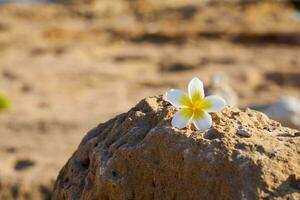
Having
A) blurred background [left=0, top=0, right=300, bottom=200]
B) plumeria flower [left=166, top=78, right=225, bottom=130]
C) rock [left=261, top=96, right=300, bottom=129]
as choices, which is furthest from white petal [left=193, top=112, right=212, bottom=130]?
rock [left=261, top=96, right=300, bottom=129]

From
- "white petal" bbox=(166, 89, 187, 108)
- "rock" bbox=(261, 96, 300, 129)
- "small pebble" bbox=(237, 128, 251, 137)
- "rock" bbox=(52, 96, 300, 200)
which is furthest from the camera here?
"rock" bbox=(261, 96, 300, 129)

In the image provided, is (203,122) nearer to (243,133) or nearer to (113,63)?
(243,133)

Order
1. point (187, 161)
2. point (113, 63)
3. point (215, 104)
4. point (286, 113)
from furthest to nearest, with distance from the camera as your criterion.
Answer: point (113, 63), point (286, 113), point (215, 104), point (187, 161)

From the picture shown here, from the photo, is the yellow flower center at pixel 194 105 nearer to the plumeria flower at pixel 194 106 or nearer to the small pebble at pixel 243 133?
the plumeria flower at pixel 194 106

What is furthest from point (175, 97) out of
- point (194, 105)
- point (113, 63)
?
point (113, 63)

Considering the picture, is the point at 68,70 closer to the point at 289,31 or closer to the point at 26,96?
the point at 26,96

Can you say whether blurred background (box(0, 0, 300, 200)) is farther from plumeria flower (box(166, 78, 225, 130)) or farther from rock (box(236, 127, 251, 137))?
rock (box(236, 127, 251, 137))

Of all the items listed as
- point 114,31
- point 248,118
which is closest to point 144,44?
point 114,31
